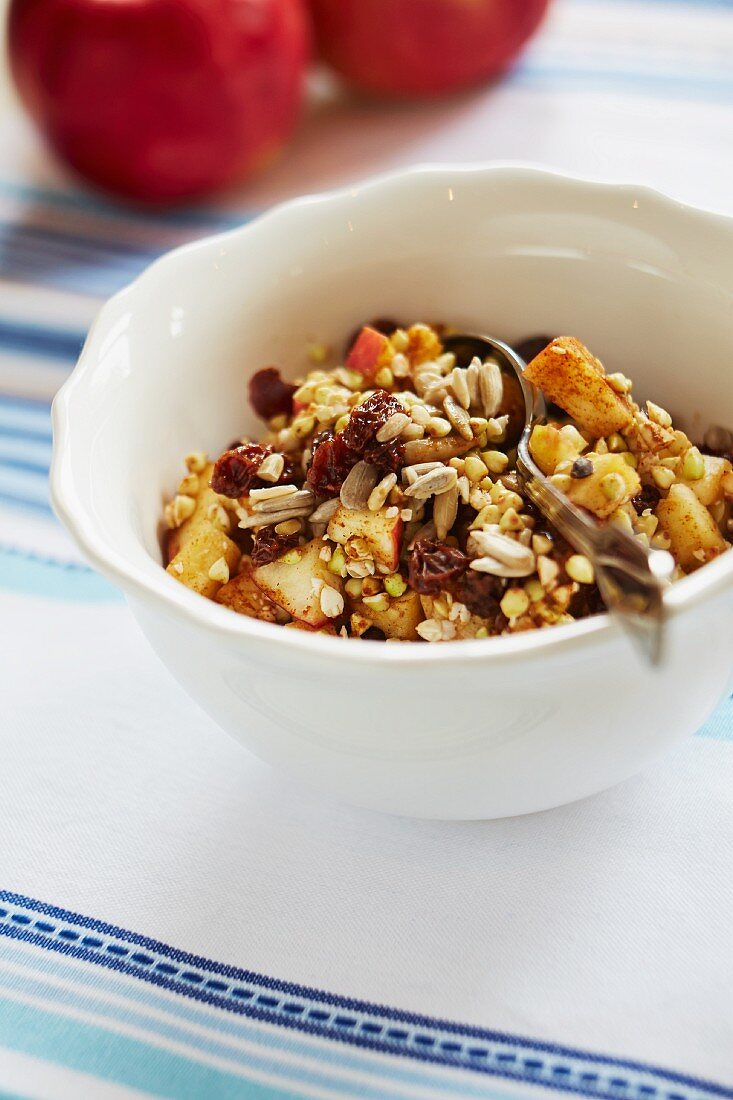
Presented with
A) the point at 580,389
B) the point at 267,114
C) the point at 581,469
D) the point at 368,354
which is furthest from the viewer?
the point at 267,114

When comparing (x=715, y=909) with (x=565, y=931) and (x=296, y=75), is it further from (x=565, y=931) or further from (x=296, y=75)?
(x=296, y=75)

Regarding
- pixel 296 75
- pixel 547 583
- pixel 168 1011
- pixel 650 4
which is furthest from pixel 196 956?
pixel 650 4

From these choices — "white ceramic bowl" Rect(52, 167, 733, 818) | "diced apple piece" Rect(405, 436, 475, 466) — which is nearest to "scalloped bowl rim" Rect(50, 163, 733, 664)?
"white ceramic bowl" Rect(52, 167, 733, 818)

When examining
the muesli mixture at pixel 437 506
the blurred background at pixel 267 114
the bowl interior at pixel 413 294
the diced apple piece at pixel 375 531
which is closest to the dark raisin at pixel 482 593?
the muesli mixture at pixel 437 506

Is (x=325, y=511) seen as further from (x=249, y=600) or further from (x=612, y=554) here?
(x=612, y=554)

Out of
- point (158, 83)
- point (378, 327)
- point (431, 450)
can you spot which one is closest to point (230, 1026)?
point (431, 450)

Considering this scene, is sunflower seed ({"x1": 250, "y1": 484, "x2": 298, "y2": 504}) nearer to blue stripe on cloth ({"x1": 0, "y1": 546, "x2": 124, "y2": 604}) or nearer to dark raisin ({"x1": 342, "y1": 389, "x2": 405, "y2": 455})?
dark raisin ({"x1": 342, "y1": 389, "x2": 405, "y2": 455})
